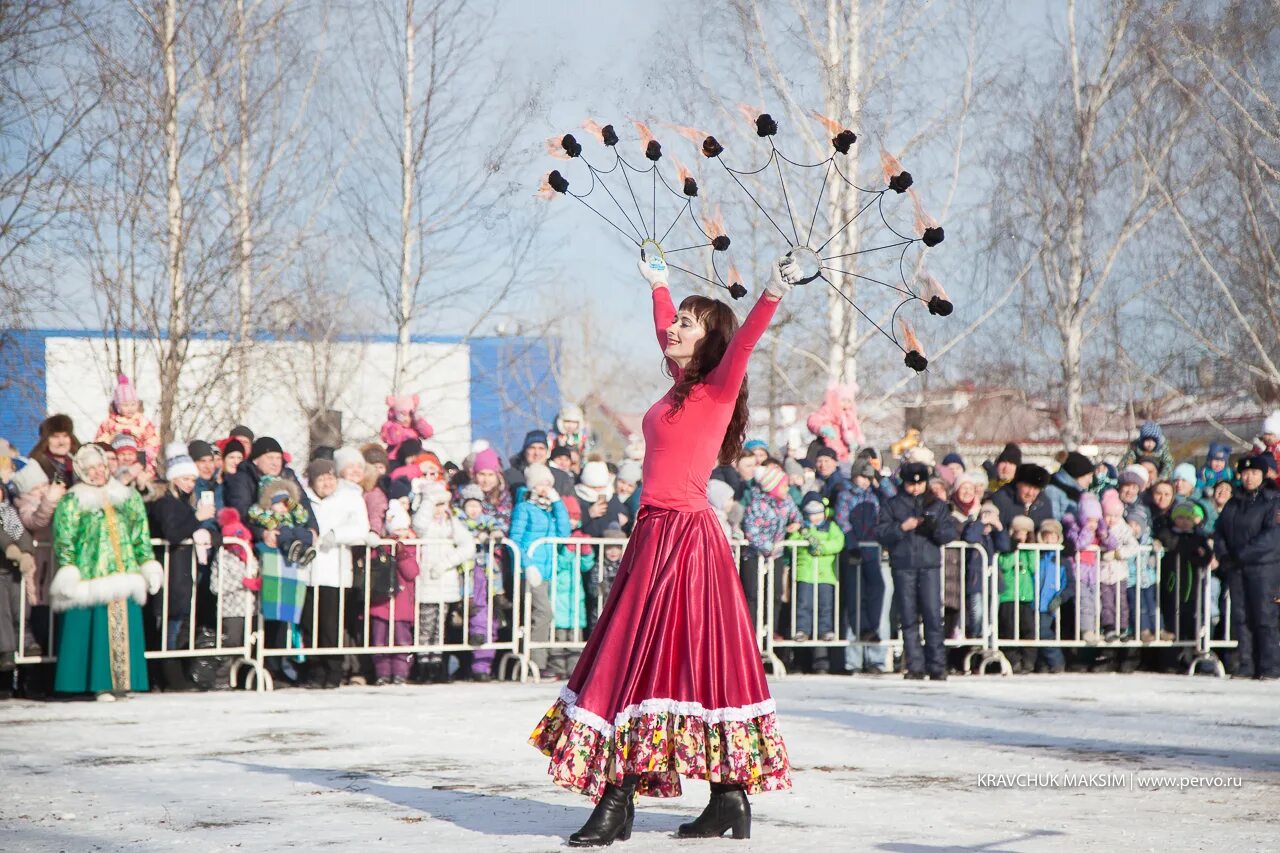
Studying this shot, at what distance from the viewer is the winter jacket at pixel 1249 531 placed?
1362cm

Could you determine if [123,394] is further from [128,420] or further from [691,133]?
[691,133]

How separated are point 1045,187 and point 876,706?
16178 mm

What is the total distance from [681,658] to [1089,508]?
9.74m

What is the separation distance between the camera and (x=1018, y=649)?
14.4m

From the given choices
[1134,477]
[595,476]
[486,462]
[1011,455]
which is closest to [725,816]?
[486,462]

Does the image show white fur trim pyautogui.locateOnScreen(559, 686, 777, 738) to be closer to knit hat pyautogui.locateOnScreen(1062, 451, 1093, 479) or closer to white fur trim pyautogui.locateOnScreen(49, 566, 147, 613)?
white fur trim pyautogui.locateOnScreen(49, 566, 147, 613)

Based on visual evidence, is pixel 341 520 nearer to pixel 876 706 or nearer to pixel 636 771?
pixel 876 706

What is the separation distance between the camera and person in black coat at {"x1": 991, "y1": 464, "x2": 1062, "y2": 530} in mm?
14477

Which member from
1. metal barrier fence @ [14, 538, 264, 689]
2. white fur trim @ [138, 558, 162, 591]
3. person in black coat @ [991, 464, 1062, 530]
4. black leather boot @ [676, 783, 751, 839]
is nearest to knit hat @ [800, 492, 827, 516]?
person in black coat @ [991, 464, 1062, 530]

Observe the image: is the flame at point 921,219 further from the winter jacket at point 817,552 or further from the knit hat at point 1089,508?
the knit hat at point 1089,508

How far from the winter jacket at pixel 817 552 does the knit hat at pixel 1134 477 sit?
3132mm

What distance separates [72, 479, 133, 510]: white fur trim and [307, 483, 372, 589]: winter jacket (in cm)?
170

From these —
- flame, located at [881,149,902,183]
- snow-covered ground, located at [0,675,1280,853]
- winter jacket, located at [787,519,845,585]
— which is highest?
flame, located at [881,149,902,183]

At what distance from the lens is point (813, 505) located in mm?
13570
